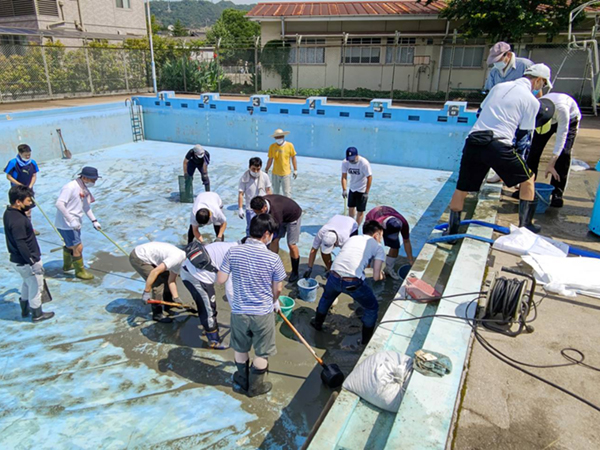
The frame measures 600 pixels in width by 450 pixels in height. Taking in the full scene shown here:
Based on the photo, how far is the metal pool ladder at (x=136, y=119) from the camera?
633 inches

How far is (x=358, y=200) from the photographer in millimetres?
7594

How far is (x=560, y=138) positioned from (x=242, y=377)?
5.00 metres

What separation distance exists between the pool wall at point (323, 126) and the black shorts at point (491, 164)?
27.6 ft

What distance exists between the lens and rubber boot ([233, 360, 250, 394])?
13.4 feet

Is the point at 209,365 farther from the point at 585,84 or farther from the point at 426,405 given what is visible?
the point at 585,84

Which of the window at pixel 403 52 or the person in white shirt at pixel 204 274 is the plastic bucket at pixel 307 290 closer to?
the person in white shirt at pixel 204 274

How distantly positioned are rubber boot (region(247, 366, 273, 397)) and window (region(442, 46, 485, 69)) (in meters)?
20.8

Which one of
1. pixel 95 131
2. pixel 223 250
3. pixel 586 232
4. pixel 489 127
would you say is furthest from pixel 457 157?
pixel 95 131

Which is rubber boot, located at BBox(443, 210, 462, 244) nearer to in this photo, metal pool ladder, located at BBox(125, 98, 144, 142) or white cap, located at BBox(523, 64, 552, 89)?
white cap, located at BBox(523, 64, 552, 89)

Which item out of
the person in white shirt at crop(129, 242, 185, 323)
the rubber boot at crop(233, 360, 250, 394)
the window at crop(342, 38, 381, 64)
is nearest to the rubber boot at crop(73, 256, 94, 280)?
the person in white shirt at crop(129, 242, 185, 323)

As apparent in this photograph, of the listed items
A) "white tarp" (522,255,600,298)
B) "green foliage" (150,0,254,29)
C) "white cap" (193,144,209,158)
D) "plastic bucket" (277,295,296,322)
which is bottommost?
"plastic bucket" (277,295,296,322)

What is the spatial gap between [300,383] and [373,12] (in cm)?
2193

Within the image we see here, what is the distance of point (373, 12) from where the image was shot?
2169 cm

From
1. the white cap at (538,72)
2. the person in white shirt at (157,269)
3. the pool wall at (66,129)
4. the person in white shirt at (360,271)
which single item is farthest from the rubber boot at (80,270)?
the pool wall at (66,129)
